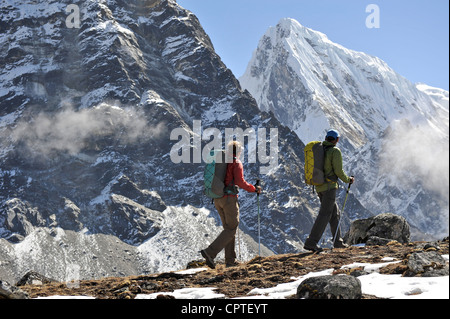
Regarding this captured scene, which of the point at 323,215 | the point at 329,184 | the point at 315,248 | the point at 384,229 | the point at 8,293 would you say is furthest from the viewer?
the point at 384,229

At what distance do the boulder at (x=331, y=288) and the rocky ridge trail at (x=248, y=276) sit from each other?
161 cm

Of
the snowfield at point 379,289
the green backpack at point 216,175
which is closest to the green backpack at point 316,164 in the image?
the green backpack at point 216,175

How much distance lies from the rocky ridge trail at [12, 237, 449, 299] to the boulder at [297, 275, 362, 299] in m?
1.61

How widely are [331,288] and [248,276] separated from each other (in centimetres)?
408

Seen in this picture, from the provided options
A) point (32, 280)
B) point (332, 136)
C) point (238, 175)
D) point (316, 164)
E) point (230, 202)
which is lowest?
point (32, 280)

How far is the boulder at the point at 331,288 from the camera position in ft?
29.8

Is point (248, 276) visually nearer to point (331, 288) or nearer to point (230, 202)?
point (230, 202)

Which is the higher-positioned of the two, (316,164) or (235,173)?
(316,164)

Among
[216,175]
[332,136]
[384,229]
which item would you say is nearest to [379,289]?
[216,175]

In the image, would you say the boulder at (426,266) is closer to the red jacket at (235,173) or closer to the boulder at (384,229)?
the red jacket at (235,173)

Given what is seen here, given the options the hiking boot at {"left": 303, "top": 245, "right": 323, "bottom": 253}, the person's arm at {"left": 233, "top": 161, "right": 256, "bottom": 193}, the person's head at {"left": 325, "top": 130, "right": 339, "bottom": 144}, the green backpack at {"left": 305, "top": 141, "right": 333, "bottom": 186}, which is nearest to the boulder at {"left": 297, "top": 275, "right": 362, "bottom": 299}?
the person's arm at {"left": 233, "top": 161, "right": 256, "bottom": 193}

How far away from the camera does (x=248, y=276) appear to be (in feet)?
42.7
